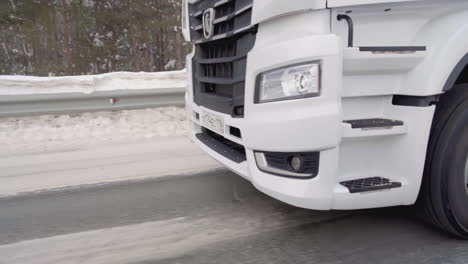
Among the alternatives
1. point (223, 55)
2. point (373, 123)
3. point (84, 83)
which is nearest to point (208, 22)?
point (223, 55)

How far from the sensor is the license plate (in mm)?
3230

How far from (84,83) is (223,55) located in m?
4.54

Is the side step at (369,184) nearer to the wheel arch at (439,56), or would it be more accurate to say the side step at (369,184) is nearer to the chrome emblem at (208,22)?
the wheel arch at (439,56)

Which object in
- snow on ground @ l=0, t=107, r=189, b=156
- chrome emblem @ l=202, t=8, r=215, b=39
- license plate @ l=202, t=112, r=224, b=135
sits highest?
chrome emblem @ l=202, t=8, r=215, b=39

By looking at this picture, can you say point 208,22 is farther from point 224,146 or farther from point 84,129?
point 84,129

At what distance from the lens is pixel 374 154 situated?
2.65m

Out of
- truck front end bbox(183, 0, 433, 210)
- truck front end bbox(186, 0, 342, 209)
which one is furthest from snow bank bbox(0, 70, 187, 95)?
truck front end bbox(183, 0, 433, 210)

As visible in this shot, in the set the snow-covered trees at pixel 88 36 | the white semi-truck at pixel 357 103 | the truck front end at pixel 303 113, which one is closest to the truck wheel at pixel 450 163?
the white semi-truck at pixel 357 103

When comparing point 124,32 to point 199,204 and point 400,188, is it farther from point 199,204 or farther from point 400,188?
point 400,188

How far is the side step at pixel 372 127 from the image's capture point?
246 centimetres

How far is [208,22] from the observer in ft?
11.0

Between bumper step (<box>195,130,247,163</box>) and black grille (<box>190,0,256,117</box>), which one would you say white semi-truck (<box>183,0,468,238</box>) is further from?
bumper step (<box>195,130,247,163</box>)

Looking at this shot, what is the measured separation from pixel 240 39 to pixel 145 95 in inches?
176

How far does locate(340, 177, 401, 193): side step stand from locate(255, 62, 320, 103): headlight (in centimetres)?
66
